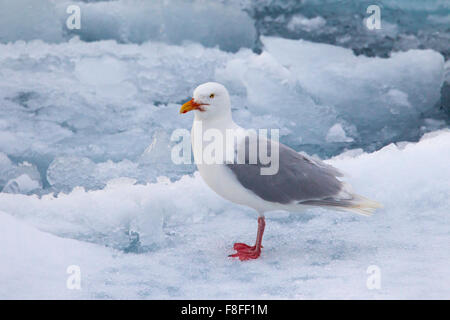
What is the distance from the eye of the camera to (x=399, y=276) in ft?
7.89

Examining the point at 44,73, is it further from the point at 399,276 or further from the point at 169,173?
the point at 399,276

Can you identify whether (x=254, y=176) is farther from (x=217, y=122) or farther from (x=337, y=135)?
(x=337, y=135)

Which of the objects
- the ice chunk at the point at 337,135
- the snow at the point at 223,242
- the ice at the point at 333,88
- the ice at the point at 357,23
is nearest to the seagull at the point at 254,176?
the snow at the point at 223,242

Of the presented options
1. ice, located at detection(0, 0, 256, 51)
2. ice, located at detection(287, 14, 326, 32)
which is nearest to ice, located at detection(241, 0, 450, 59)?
ice, located at detection(287, 14, 326, 32)

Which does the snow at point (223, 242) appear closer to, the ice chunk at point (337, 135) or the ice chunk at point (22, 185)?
the ice chunk at point (22, 185)

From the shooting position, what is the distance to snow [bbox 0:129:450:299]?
233 cm

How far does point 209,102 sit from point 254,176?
1.22 ft

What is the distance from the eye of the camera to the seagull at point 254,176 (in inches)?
101

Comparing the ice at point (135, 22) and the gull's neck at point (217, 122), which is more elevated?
the ice at point (135, 22)

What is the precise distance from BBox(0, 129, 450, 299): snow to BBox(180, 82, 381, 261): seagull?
23cm

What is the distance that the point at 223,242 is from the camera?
9.30 feet

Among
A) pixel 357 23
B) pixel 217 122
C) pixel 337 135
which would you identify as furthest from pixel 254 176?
pixel 357 23

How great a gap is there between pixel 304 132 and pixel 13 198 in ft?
7.43

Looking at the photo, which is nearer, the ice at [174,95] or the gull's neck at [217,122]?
the gull's neck at [217,122]
